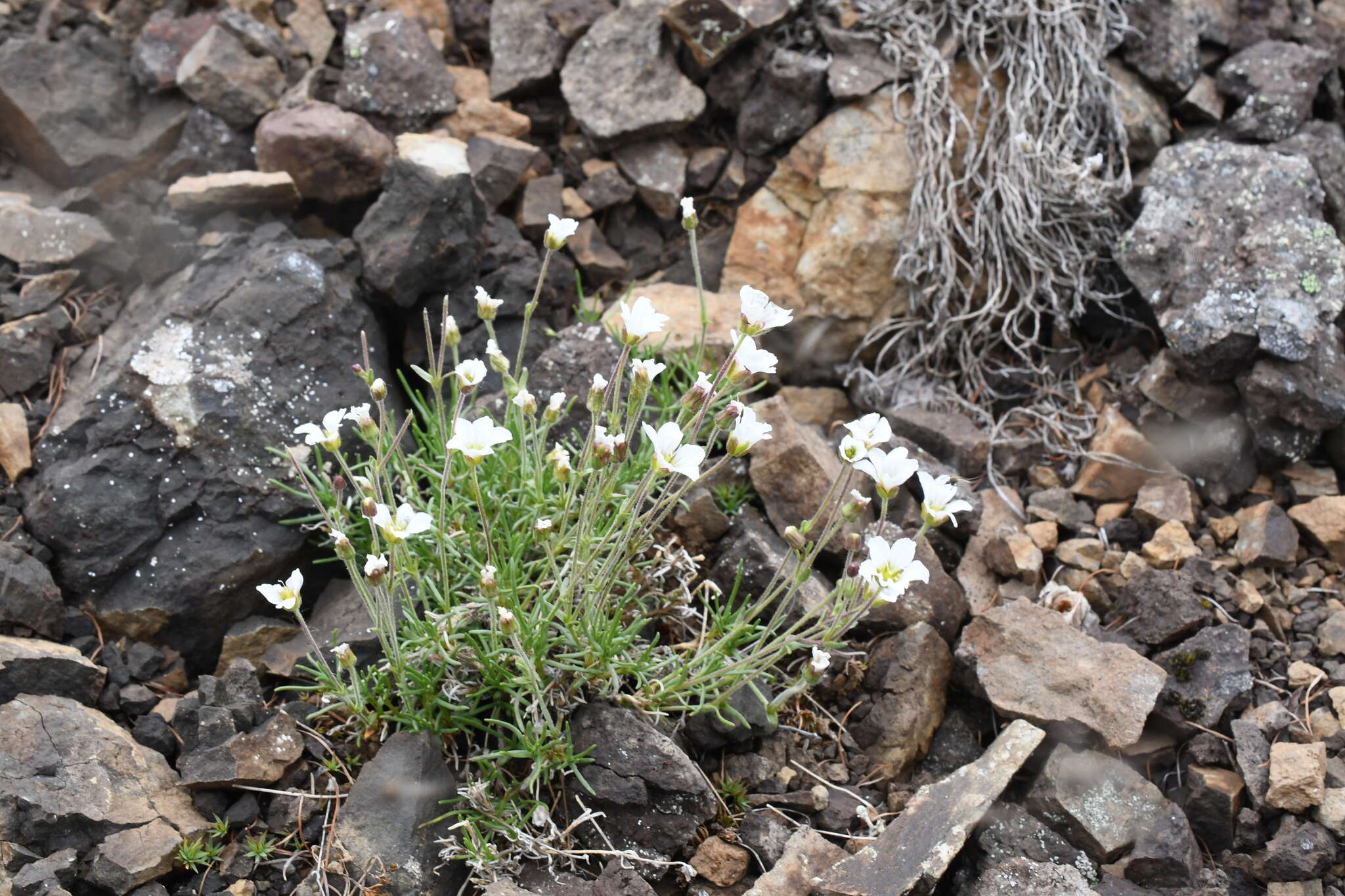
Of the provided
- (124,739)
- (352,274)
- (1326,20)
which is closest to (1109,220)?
(1326,20)

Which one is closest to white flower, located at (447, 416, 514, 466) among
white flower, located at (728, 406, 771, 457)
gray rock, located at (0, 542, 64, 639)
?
white flower, located at (728, 406, 771, 457)

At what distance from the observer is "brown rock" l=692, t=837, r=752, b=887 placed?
105 inches

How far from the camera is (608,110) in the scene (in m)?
4.22

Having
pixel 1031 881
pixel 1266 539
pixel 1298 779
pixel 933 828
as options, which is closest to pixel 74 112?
pixel 933 828

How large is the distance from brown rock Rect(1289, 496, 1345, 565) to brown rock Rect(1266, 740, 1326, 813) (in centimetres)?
82

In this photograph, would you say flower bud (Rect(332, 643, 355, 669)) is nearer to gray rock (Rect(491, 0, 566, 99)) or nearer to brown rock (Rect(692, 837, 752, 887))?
brown rock (Rect(692, 837, 752, 887))

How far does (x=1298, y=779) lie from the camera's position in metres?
2.68

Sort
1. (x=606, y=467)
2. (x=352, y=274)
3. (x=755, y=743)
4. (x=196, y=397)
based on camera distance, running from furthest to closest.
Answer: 1. (x=352, y=274)
2. (x=196, y=397)
3. (x=755, y=743)
4. (x=606, y=467)

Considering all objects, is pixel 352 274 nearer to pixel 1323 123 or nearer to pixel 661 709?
pixel 661 709

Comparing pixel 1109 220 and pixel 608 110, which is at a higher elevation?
pixel 608 110

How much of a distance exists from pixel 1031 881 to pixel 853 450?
107 centimetres

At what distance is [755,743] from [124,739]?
1.62m

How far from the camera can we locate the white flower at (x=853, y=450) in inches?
98.0

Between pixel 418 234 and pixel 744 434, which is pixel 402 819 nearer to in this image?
pixel 744 434
